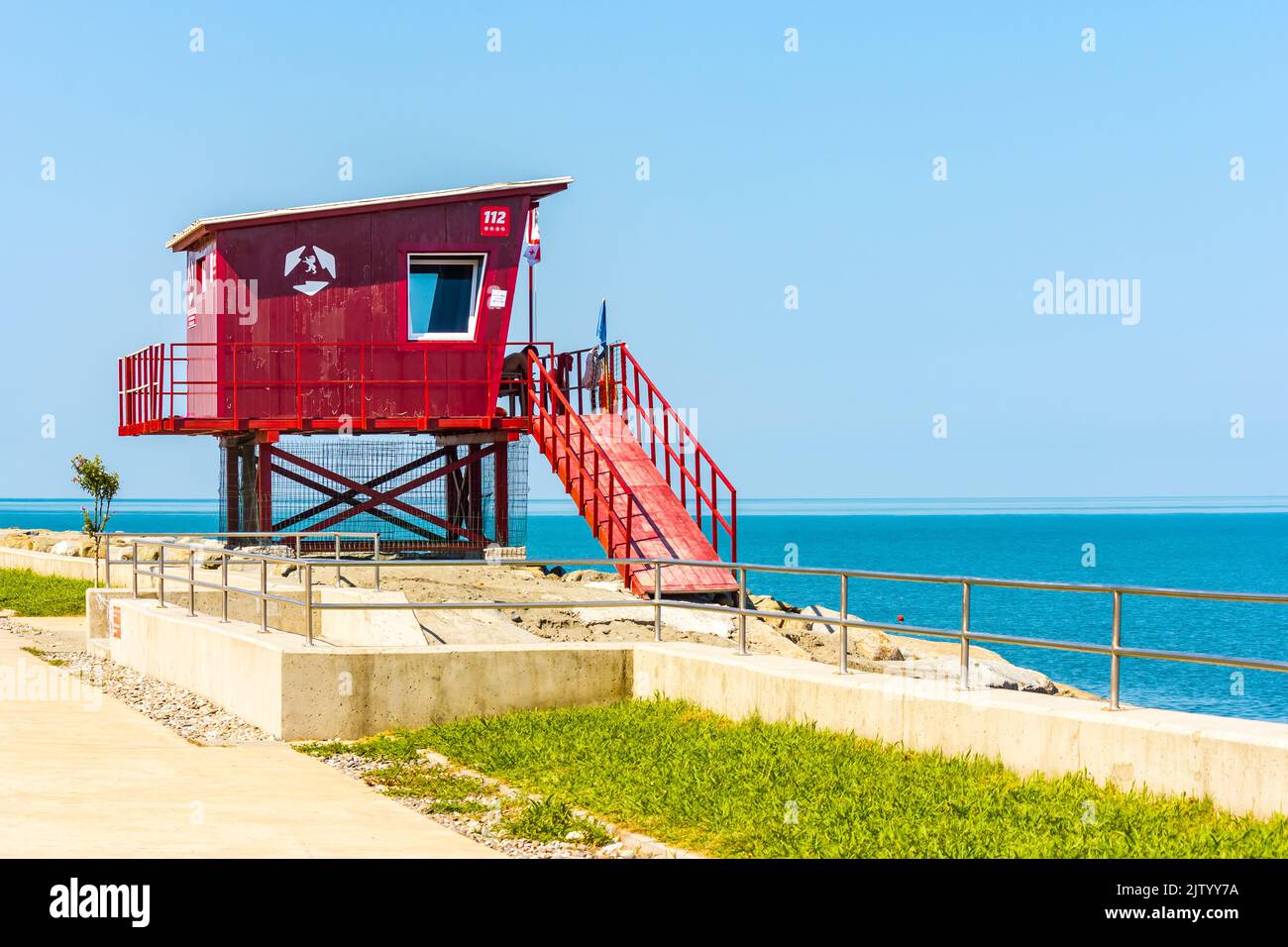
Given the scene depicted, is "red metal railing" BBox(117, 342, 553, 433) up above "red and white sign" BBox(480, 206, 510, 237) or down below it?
below

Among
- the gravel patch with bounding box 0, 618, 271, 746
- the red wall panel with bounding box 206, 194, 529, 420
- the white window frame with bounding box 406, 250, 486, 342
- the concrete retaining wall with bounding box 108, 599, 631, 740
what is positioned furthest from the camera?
the white window frame with bounding box 406, 250, 486, 342

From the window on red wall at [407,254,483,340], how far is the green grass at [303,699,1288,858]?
18.7 m

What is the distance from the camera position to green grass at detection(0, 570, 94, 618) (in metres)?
27.2

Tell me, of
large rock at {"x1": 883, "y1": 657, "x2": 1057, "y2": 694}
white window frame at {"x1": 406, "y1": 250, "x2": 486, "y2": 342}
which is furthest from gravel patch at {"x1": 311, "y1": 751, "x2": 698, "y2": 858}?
white window frame at {"x1": 406, "y1": 250, "x2": 486, "y2": 342}

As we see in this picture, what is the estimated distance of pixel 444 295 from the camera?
31.3 metres

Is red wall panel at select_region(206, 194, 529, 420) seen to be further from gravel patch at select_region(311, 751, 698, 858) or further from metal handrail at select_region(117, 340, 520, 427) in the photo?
gravel patch at select_region(311, 751, 698, 858)

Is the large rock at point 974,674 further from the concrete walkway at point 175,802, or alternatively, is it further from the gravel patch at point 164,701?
the gravel patch at point 164,701

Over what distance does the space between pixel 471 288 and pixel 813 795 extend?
73.9 feet

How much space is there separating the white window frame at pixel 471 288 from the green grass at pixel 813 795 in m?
18.6

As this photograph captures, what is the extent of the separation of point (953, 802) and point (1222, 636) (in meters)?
57.2

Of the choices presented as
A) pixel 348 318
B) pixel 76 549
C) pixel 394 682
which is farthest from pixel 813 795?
pixel 76 549

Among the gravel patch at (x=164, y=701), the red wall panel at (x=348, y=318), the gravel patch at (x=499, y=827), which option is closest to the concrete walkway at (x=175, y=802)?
the gravel patch at (x=499, y=827)

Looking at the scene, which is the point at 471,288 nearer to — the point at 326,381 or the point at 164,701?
the point at 326,381

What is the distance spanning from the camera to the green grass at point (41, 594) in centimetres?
2719
